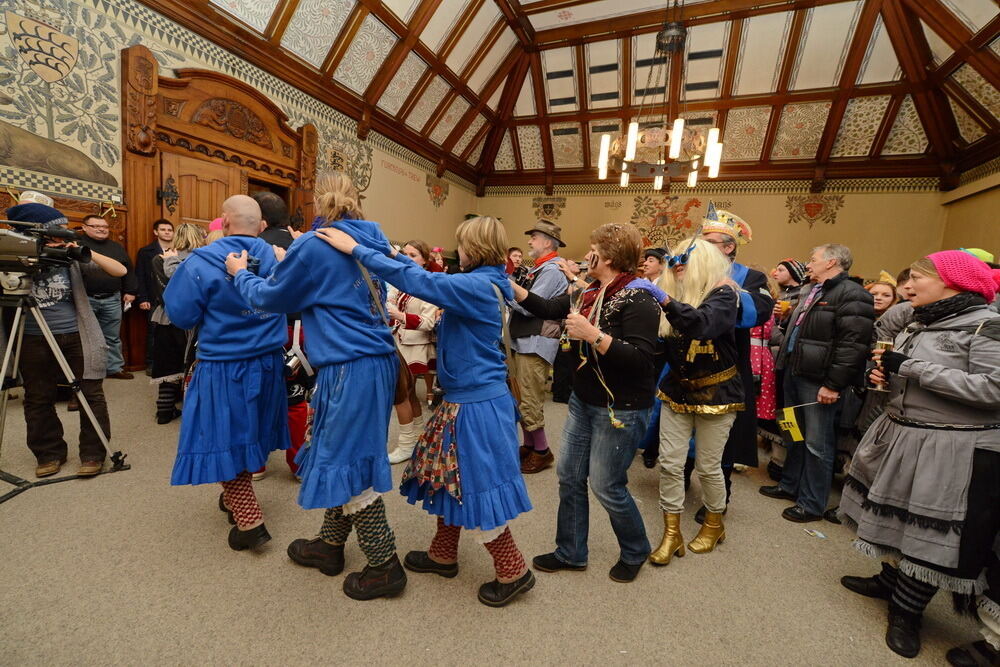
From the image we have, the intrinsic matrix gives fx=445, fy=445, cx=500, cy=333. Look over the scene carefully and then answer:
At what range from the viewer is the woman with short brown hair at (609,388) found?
1.67m

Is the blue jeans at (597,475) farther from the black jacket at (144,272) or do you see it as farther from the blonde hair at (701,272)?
the black jacket at (144,272)

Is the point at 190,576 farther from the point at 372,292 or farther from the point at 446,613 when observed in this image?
the point at 372,292

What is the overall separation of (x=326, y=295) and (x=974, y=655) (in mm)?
2712

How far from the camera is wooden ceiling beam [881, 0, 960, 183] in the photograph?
21.0 ft

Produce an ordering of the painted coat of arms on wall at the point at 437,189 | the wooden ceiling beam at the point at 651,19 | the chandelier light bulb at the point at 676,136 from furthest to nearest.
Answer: the painted coat of arms on wall at the point at 437,189, the wooden ceiling beam at the point at 651,19, the chandelier light bulb at the point at 676,136

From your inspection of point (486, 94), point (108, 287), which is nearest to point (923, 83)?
point (486, 94)

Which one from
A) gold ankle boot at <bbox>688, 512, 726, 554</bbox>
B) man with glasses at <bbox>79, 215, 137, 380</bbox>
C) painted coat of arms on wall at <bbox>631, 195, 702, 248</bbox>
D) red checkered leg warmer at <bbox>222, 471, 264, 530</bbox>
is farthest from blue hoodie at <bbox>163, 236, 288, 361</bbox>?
painted coat of arms on wall at <bbox>631, 195, 702, 248</bbox>

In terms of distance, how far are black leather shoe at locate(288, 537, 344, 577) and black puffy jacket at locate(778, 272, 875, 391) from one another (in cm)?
272

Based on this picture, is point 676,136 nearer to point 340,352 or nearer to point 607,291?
point 607,291

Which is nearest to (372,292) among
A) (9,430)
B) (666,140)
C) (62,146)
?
(9,430)

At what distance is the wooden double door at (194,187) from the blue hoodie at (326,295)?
4034 mm

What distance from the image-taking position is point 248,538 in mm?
2057

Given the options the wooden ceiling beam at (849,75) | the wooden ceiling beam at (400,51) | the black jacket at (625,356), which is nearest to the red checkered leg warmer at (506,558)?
the black jacket at (625,356)

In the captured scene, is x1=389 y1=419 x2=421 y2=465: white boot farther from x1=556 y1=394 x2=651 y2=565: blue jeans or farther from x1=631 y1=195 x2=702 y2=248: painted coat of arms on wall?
x1=631 y1=195 x2=702 y2=248: painted coat of arms on wall
